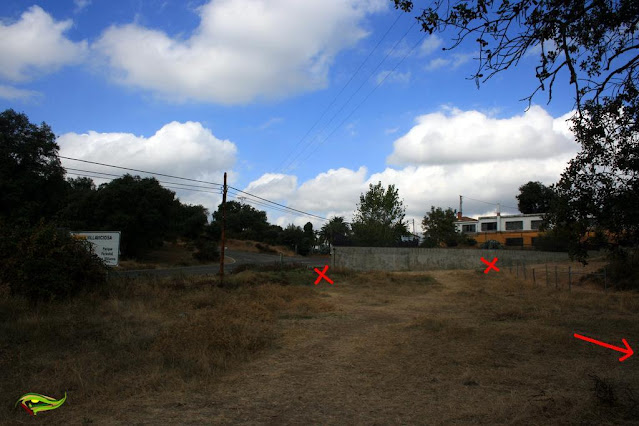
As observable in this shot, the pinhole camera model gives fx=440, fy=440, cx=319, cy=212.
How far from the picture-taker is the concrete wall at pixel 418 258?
34969mm

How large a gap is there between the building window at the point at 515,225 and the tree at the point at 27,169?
192 feet

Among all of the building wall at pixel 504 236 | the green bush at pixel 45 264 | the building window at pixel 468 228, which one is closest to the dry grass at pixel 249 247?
the building window at pixel 468 228

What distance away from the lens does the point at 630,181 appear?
752 cm

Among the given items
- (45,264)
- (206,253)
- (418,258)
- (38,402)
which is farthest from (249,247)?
(38,402)

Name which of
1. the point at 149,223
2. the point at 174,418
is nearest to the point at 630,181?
the point at 174,418

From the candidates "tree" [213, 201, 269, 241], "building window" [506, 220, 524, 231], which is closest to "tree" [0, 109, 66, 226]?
"tree" [213, 201, 269, 241]

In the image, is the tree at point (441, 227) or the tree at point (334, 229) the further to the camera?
the tree at point (334, 229)

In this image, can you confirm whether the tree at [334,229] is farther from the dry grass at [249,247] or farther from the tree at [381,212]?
the tree at [381,212]

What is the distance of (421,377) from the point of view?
24.0ft

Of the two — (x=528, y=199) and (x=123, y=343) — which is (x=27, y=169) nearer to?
(x=123, y=343)

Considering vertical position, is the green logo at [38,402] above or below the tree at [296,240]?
below

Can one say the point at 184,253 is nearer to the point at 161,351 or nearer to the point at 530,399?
the point at 161,351

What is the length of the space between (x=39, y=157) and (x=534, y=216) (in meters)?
60.0

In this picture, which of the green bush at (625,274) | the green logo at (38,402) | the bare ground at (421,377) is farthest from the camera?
the green bush at (625,274)
